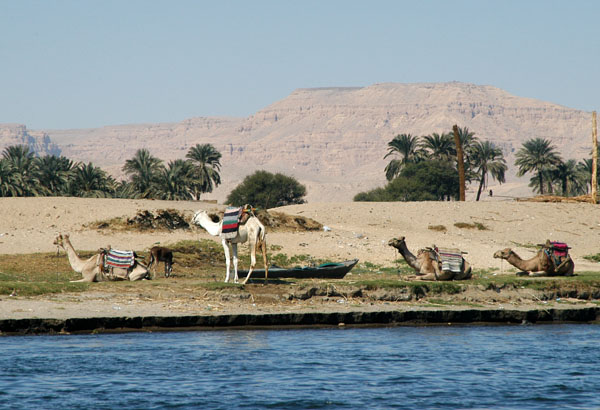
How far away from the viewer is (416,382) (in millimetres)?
18625

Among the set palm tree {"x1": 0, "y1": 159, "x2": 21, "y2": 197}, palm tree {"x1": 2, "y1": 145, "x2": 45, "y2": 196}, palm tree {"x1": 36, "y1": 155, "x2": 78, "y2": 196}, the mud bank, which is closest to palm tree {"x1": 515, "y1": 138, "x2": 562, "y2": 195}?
palm tree {"x1": 36, "y1": 155, "x2": 78, "y2": 196}

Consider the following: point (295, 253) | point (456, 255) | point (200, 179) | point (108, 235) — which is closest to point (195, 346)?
point (456, 255)

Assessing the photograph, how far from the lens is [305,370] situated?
64.0ft

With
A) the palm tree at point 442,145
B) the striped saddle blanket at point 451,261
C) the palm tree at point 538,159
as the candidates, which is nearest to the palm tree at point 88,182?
the palm tree at point 442,145

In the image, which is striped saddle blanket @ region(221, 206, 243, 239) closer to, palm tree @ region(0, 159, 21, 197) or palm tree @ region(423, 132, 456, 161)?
palm tree @ region(0, 159, 21, 197)

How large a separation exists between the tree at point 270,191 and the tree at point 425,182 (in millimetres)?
13292

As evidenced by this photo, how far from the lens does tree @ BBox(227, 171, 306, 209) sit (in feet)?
378

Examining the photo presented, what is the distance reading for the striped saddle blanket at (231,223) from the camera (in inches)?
1061

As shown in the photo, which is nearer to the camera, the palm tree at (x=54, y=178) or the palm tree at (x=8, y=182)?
the palm tree at (x=8, y=182)

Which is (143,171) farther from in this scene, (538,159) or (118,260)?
(118,260)

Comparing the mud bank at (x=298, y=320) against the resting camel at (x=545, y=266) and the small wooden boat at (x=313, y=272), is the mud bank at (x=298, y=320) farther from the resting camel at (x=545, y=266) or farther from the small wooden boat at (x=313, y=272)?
the small wooden boat at (x=313, y=272)

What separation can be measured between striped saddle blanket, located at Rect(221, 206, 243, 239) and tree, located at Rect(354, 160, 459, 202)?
8345 centimetres

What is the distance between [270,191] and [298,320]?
90.2 metres

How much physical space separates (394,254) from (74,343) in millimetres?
23359
